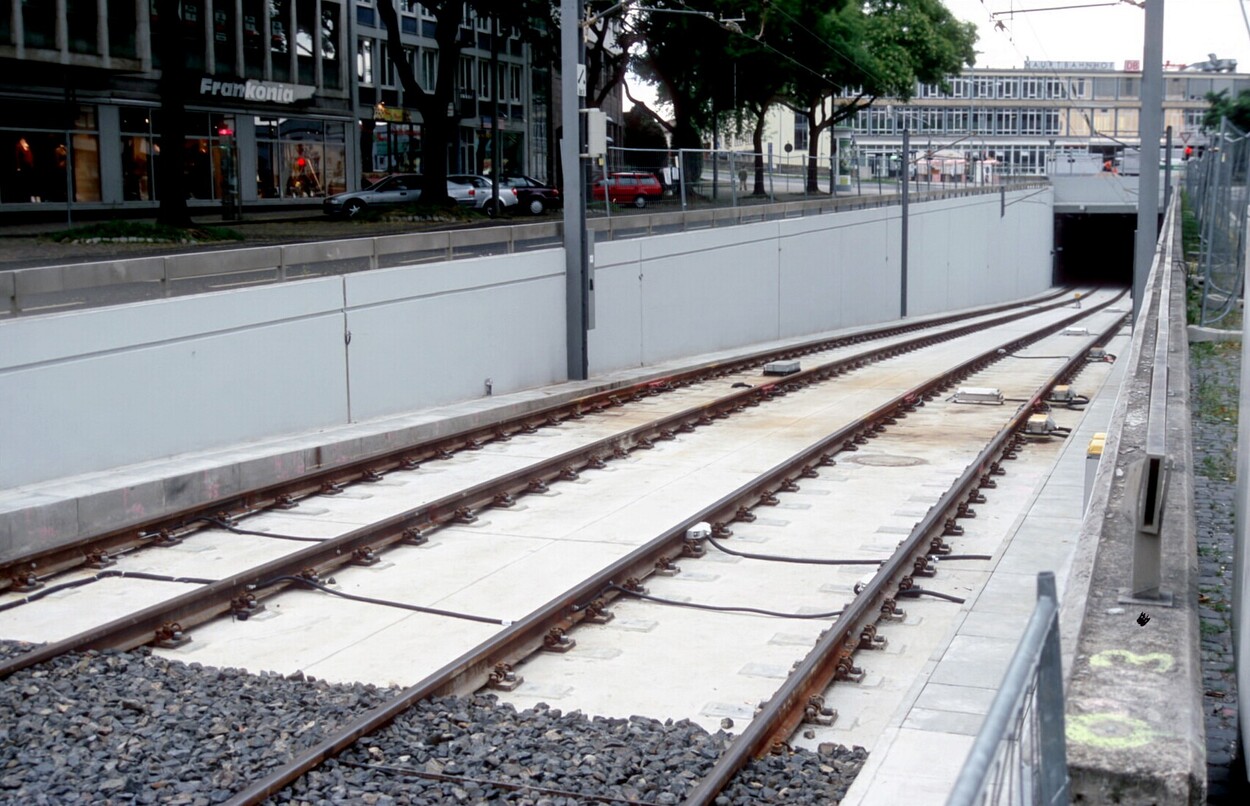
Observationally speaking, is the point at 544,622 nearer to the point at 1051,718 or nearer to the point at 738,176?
the point at 1051,718

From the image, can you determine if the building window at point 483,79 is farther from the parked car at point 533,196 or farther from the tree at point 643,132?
the tree at point 643,132

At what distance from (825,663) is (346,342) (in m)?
9.13

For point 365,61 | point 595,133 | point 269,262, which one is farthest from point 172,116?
point 365,61

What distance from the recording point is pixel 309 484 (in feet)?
40.9

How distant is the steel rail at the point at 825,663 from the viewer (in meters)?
5.94

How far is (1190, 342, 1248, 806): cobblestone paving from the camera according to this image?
5.32 meters

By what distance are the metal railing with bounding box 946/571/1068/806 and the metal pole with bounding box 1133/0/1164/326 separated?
21.3 m

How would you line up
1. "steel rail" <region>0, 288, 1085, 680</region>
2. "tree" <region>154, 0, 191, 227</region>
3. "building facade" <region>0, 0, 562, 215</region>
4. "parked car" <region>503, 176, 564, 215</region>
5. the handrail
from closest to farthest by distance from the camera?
"steel rail" <region>0, 288, 1085, 680</region>
the handrail
"tree" <region>154, 0, 191, 227</region>
"building facade" <region>0, 0, 562, 215</region>
"parked car" <region>503, 176, 564, 215</region>

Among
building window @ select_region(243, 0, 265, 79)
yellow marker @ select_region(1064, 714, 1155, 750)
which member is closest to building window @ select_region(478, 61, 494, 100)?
building window @ select_region(243, 0, 265, 79)

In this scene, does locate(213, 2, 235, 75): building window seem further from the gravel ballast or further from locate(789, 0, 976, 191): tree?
the gravel ballast

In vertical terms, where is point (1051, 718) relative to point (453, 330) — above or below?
above

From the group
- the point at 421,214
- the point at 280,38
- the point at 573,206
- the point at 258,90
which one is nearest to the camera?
the point at 573,206

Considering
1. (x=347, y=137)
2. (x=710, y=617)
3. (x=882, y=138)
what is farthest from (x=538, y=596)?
(x=882, y=138)

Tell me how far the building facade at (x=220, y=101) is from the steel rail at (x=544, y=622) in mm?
21699
